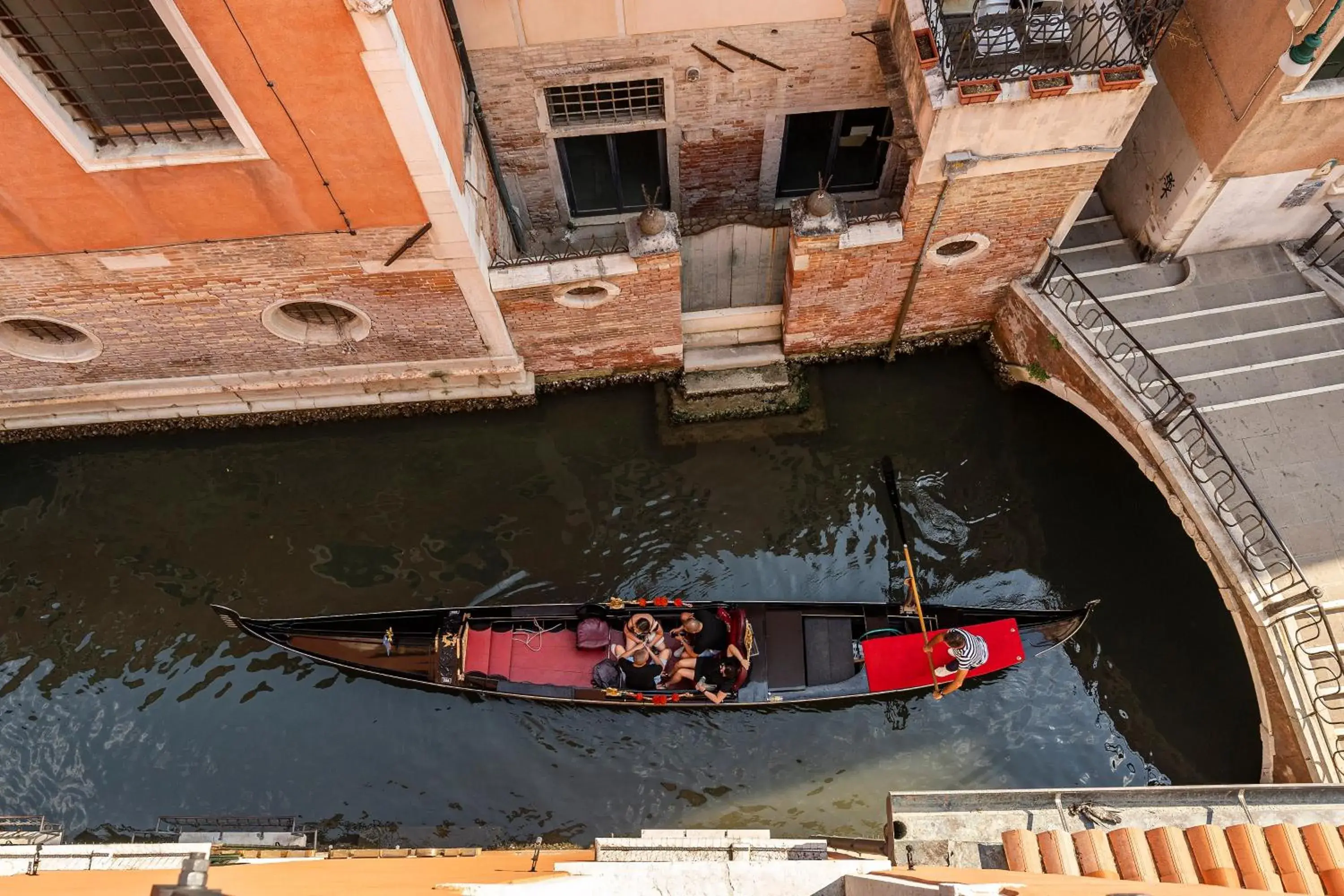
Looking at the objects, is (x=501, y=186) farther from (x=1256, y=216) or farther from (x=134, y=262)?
(x=1256, y=216)

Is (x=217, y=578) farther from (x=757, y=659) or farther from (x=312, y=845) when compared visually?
(x=757, y=659)

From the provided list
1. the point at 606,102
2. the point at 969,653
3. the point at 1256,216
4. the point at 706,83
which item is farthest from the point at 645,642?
the point at 1256,216

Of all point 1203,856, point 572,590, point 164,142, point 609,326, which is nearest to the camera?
point 1203,856

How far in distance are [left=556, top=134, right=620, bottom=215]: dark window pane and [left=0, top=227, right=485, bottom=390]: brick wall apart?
2.28 metres

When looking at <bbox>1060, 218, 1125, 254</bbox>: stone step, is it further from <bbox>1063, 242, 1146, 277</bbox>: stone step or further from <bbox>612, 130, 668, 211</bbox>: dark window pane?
<bbox>612, 130, 668, 211</bbox>: dark window pane

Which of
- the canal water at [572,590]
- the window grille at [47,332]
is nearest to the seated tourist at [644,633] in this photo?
the canal water at [572,590]

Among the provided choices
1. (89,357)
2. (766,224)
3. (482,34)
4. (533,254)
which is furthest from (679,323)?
(89,357)

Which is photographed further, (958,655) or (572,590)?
(572,590)

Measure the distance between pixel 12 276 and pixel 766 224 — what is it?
743 cm

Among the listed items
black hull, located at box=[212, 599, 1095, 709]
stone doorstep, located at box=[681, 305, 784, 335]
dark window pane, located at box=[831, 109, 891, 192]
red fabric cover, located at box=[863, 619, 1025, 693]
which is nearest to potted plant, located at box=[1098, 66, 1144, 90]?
dark window pane, located at box=[831, 109, 891, 192]

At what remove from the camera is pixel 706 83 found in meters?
8.64

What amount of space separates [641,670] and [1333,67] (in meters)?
8.44

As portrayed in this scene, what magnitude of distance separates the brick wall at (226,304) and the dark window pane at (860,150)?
15.9ft

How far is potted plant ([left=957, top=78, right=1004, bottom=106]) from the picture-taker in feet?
23.0
